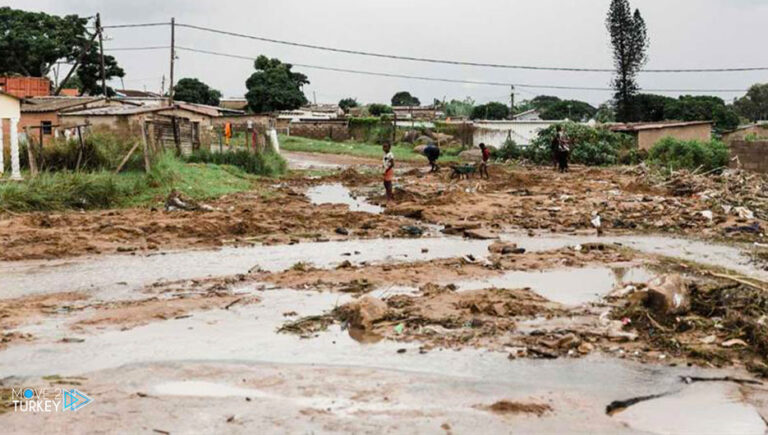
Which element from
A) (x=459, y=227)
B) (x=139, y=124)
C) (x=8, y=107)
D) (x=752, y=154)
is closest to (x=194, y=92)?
(x=139, y=124)

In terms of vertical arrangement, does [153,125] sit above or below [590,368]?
above

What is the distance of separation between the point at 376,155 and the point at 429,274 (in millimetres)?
32449

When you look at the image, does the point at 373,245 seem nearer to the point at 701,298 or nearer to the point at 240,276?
the point at 240,276

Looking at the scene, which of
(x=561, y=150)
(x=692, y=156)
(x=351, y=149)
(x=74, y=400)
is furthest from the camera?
(x=351, y=149)

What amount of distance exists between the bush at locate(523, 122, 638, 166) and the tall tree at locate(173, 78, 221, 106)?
3750 centimetres

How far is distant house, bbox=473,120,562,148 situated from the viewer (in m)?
46.4

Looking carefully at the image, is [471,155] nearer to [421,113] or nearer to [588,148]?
[588,148]

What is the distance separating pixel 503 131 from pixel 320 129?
1381 centimetres

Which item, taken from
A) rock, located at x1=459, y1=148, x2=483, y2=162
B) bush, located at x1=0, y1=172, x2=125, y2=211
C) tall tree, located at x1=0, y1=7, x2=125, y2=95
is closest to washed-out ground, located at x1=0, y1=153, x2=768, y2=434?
bush, located at x1=0, y1=172, x2=125, y2=211

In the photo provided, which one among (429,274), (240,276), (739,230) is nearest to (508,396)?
(429,274)

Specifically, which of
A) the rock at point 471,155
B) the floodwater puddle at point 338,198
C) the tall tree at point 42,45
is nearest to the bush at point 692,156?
the rock at point 471,155

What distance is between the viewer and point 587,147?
36.1 metres

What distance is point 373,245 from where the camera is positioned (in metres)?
14.6

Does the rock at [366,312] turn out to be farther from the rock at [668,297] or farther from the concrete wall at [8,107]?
the concrete wall at [8,107]
